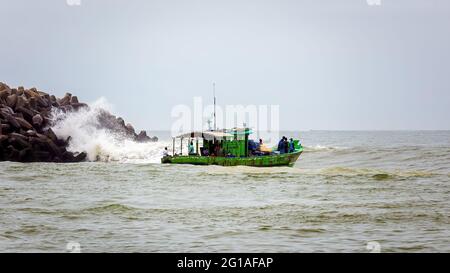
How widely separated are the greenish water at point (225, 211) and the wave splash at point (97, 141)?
50.3 ft

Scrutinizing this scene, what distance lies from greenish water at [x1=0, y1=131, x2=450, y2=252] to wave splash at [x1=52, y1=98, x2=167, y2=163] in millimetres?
15318

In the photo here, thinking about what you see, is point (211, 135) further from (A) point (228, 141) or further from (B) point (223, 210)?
(B) point (223, 210)

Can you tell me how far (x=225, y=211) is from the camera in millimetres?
21688

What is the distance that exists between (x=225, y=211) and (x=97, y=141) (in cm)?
3699

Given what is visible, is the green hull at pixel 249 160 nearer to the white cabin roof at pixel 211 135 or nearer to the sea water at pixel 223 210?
the white cabin roof at pixel 211 135

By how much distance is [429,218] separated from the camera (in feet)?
66.2

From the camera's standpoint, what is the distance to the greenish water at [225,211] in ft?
53.4

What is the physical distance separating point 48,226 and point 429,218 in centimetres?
1063

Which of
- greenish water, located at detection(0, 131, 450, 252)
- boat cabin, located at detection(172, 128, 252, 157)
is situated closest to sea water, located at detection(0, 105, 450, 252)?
greenish water, located at detection(0, 131, 450, 252)

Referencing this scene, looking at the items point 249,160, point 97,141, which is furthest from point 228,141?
point 97,141

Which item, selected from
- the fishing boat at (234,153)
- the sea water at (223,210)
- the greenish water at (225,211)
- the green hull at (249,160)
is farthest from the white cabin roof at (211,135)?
the greenish water at (225,211)

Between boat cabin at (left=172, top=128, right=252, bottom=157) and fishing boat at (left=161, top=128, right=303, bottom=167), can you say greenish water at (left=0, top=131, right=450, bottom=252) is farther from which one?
boat cabin at (left=172, top=128, right=252, bottom=157)
